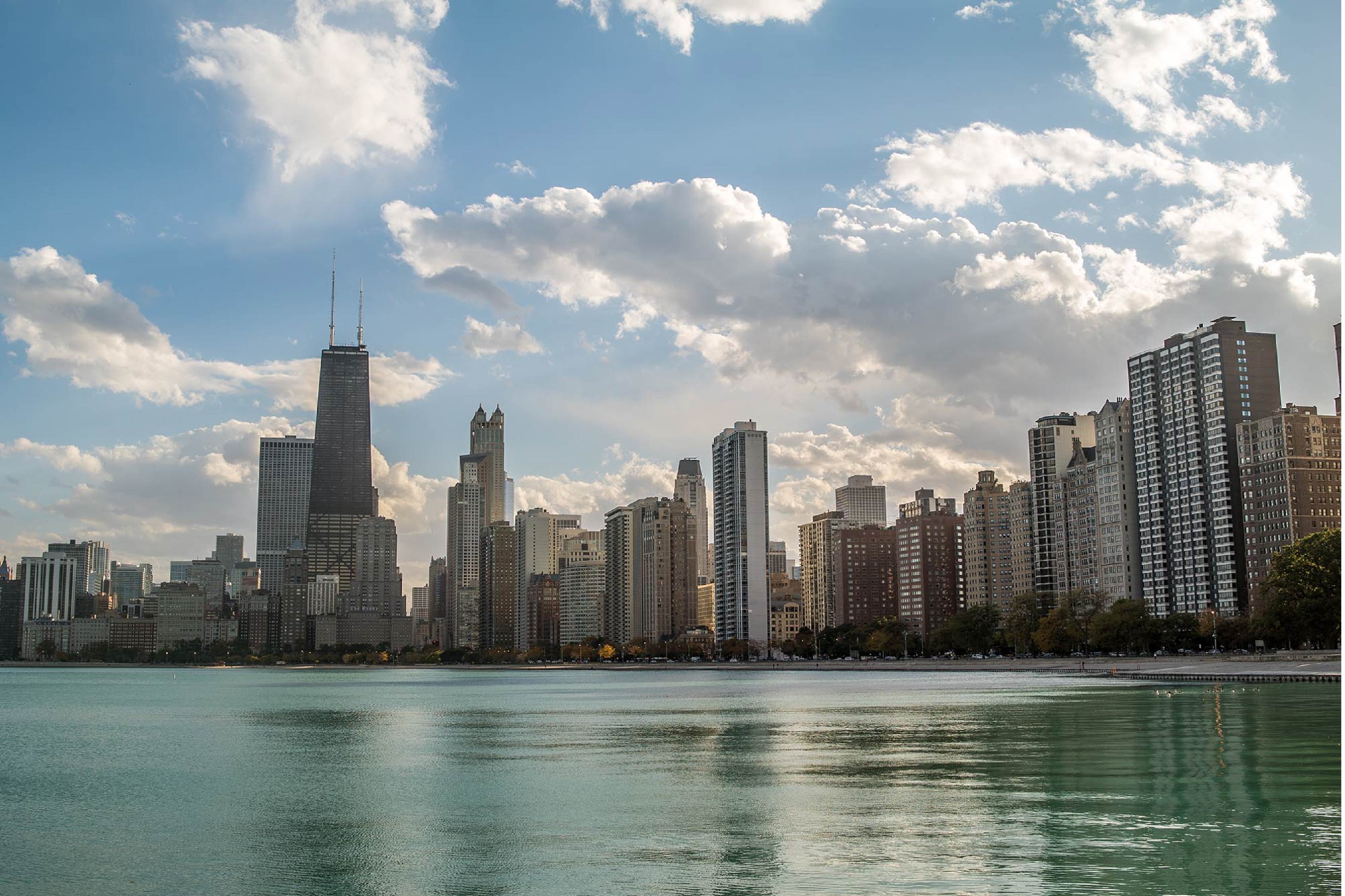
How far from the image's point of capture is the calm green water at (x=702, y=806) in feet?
101

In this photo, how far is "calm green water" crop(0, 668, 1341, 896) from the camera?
3086cm

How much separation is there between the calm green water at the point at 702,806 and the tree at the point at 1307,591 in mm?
49838

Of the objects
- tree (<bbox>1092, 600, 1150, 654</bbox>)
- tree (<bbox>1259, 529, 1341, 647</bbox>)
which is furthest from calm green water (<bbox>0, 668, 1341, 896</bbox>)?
tree (<bbox>1092, 600, 1150, 654</bbox>)

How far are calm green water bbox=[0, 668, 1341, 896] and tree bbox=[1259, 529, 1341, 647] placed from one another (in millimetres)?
49838

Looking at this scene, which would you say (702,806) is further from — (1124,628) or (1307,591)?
(1124,628)

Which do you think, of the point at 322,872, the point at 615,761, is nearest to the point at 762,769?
the point at 615,761

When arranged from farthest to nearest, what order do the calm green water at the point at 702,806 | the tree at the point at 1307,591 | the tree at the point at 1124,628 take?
the tree at the point at 1124,628
the tree at the point at 1307,591
the calm green water at the point at 702,806

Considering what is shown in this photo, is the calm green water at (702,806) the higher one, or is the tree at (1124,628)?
the tree at (1124,628)

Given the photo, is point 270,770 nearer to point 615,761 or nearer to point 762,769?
point 615,761

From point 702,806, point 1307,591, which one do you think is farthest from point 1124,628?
point 702,806

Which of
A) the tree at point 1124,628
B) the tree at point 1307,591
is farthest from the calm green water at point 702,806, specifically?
the tree at point 1124,628

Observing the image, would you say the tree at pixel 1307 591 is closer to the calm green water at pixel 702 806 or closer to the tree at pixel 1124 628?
the tree at pixel 1124 628

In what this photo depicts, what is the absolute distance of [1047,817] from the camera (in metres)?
37.1

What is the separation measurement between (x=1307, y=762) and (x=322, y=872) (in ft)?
118
